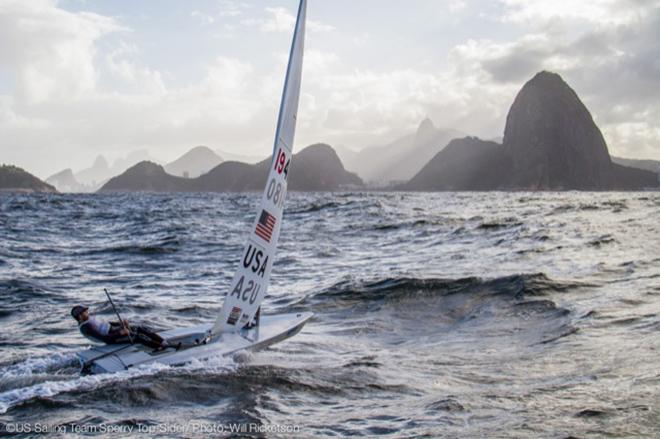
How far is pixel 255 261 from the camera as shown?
11.2m

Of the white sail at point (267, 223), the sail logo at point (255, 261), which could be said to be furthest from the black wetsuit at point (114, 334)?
the sail logo at point (255, 261)

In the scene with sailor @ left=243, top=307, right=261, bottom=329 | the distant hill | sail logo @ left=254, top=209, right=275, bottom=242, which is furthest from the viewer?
the distant hill

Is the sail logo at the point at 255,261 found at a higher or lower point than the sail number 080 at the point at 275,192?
lower

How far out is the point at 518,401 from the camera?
28.1 ft

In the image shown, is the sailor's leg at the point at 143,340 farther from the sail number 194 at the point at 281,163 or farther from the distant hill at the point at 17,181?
the distant hill at the point at 17,181

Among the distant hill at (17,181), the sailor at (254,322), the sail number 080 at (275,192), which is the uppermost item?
the distant hill at (17,181)

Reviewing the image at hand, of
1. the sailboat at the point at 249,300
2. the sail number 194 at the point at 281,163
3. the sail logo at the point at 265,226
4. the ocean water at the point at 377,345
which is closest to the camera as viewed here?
the ocean water at the point at 377,345

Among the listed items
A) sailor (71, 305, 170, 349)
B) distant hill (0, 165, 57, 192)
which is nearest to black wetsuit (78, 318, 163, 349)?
sailor (71, 305, 170, 349)

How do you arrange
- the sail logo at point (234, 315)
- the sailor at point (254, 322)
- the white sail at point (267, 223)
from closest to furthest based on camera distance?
the white sail at point (267, 223) < the sail logo at point (234, 315) < the sailor at point (254, 322)

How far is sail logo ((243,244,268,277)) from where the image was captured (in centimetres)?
1092

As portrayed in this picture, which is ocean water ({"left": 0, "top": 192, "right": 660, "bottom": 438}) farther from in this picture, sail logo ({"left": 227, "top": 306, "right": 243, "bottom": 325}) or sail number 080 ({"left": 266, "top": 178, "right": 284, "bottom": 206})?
sail number 080 ({"left": 266, "top": 178, "right": 284, "bottom": 206})

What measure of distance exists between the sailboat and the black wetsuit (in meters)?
0.12

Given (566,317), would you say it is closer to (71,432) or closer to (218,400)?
(218,400)

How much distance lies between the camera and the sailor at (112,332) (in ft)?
32.4
